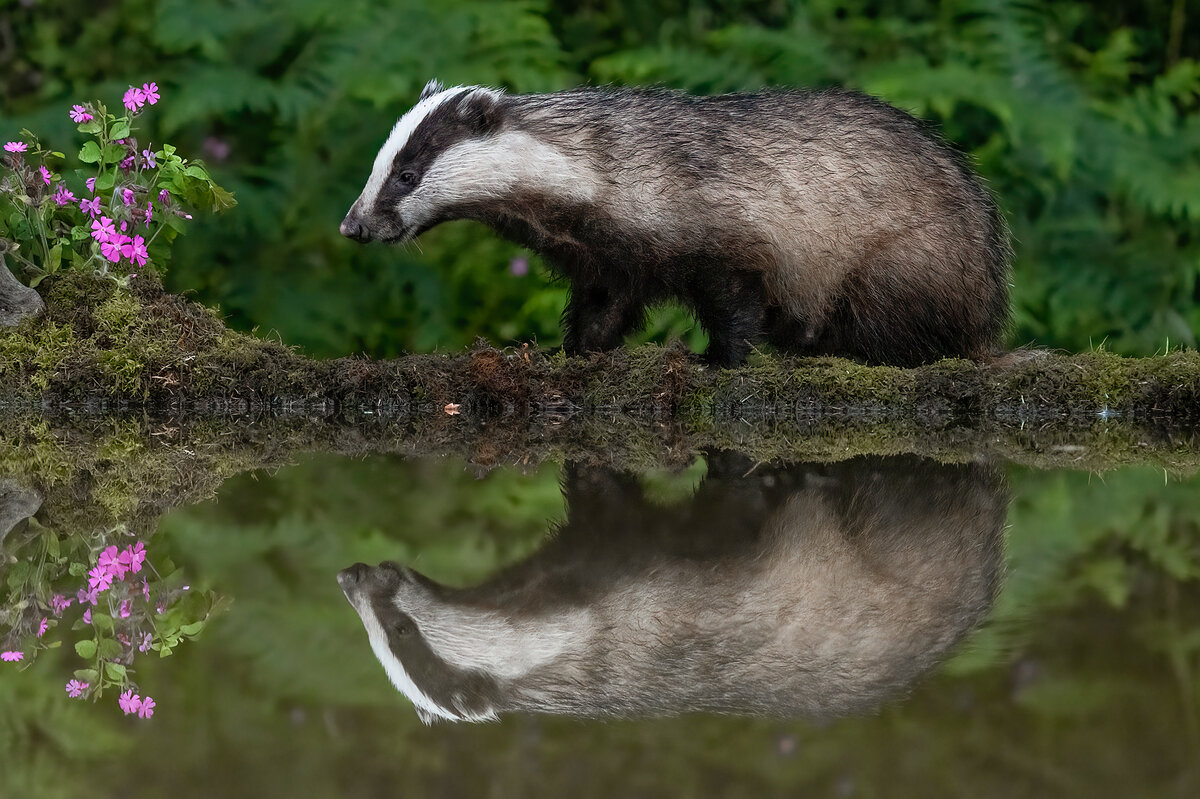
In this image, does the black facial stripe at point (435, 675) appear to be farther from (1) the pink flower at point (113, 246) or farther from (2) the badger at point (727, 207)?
(1) the pink flower at point (113, 246)

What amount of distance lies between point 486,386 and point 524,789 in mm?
3834

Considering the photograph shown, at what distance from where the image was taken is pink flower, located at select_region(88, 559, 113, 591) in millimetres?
2648

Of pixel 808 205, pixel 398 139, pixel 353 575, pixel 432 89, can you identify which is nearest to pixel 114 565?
pixel 353 575

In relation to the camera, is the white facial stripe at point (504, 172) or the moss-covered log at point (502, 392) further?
the white facial stripe at point (504, 172)

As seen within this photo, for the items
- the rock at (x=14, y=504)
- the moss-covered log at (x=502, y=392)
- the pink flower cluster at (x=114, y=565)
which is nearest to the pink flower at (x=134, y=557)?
the pink flower cluster at (x=114, y=565)

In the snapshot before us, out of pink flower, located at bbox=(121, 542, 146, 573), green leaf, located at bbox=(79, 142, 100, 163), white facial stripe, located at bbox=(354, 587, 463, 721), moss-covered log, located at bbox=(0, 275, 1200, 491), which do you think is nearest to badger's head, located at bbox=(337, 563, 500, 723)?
white facial stripe, located at bbox=(354, 587, 463, 721)

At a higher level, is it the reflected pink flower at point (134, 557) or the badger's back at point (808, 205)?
the reflected pink flower at point (134, 557)

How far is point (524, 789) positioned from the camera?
1608mm

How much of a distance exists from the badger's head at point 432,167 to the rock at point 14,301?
127cm

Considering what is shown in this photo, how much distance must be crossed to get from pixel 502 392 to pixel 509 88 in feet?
10.1

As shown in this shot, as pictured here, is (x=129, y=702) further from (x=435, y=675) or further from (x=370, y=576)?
(x=370, y=576)

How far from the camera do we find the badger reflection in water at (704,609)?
7.10 feet

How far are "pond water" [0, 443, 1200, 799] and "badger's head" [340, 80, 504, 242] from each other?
208 centimetres

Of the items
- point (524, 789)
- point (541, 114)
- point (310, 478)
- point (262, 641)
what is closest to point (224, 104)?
point (541, 114)
